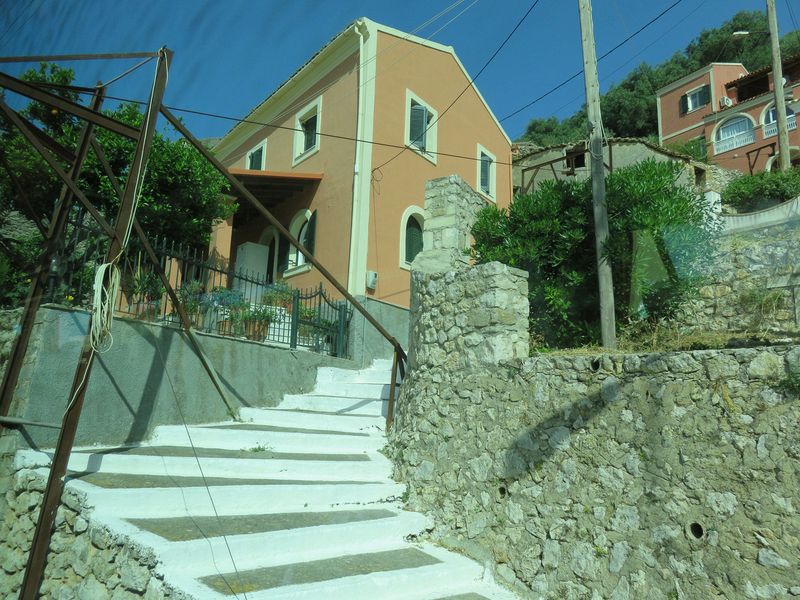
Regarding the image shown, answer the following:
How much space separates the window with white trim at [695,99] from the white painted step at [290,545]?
29570 mm

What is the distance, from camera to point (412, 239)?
13.1 metres

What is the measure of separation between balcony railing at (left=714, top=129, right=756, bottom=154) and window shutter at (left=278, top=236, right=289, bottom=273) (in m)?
22.4

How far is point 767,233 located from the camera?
847cm

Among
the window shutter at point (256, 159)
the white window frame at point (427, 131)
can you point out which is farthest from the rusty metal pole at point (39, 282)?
the window shutter at point (256, 159)

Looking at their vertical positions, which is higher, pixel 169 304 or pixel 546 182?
pixel 546 182

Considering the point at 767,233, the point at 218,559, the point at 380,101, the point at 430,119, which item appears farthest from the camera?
the point at 430,119

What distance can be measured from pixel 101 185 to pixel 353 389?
227 inches

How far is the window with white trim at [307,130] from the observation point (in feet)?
44.1

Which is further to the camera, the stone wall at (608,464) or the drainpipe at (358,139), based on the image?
the drainpipe at (358,139)

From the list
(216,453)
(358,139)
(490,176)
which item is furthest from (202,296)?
(490,176)

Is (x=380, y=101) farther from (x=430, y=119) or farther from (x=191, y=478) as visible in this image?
(x=191, y=478)

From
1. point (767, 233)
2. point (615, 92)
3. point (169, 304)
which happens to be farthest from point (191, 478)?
point (615, 92)

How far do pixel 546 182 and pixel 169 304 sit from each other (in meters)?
5.15

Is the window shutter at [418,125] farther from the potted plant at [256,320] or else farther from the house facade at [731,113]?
the house facade at [731,113]
